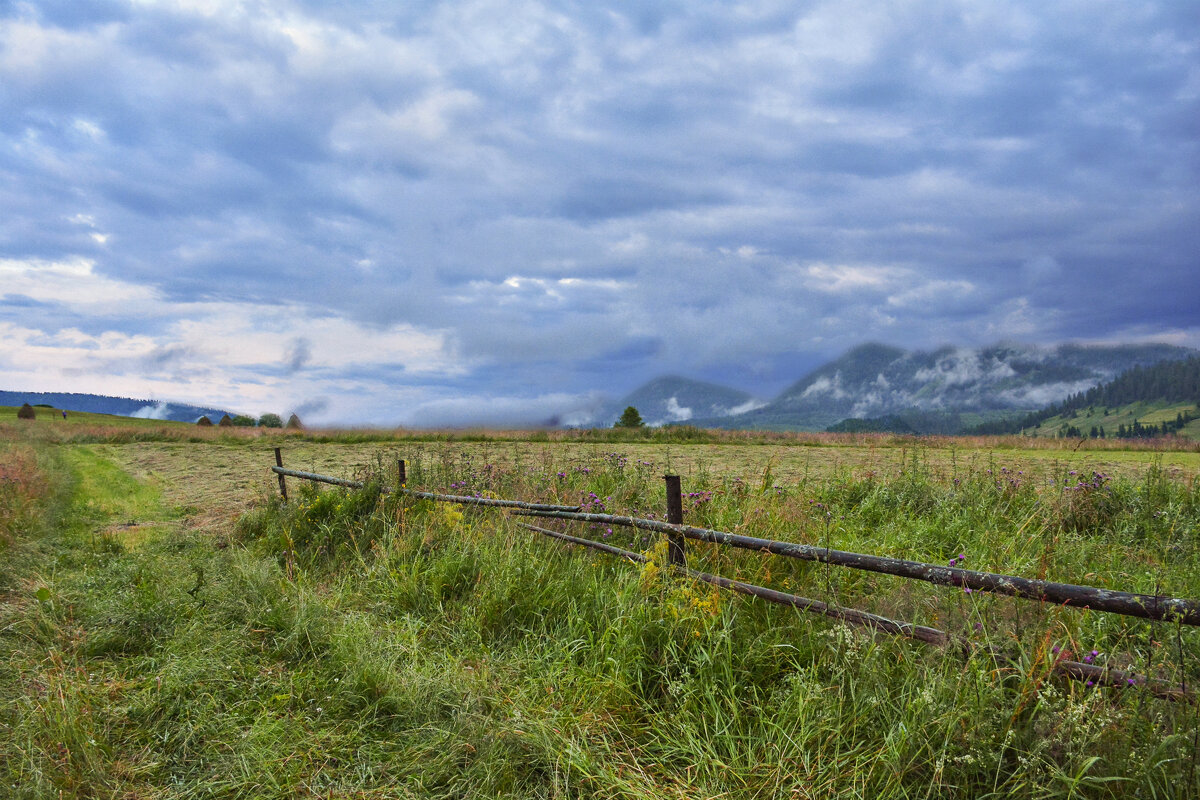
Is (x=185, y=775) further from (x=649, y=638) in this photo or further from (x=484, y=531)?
(x=484, y=531)

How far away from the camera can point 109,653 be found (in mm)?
4723

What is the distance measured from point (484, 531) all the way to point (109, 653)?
3.20 meters

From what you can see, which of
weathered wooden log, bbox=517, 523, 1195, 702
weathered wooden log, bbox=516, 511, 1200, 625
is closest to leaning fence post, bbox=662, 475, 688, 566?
weathered wooden log, bbox=517, 523, 1195, 702

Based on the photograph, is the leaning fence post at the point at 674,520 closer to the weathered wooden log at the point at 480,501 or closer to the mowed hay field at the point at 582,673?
the mowed hay field at the point at 582,673

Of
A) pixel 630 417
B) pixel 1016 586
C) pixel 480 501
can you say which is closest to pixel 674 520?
pixel 1016 586

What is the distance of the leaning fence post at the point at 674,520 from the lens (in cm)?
508

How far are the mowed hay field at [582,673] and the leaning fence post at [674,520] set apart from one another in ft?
0.86

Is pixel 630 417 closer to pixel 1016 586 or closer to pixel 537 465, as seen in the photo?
pixel 537 465

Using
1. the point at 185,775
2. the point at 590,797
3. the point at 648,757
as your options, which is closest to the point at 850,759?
the point at 648,757

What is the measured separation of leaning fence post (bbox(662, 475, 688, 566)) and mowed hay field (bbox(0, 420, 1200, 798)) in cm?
26

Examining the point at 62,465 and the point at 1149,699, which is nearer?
the point at 1149,699

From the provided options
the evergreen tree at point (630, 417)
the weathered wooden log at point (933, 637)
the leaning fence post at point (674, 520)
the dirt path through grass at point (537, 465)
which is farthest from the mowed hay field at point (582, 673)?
the evergreen tree at point (630, 417)

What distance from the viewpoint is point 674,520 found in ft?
17.1

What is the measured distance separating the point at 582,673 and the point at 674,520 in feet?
5.69
